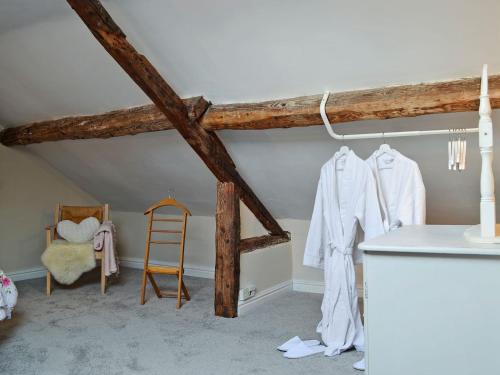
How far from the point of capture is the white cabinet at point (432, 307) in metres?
1.26

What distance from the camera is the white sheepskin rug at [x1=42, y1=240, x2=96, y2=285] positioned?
4.22m

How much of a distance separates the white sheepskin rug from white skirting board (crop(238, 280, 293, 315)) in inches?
61.1

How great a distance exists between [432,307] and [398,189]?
1565 millimetres

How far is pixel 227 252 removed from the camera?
11.6 feet

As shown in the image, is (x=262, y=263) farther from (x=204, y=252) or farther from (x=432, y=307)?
(x=432, y=307)

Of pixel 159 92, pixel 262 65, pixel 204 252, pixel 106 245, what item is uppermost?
pixel 262 65

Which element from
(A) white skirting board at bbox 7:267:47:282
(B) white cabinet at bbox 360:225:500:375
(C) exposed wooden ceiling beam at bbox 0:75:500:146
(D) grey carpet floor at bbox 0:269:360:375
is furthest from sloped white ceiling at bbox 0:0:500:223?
(A) white skirting board at bbox 7:267:47:282

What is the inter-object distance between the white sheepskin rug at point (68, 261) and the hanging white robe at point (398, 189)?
2.74 m

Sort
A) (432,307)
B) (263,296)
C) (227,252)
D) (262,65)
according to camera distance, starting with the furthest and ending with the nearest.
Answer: (263,296), (227,252), (262,65), (432,307)

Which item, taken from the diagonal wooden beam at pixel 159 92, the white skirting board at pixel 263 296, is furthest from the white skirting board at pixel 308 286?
the diagonal wooden beam at pixel 159 92

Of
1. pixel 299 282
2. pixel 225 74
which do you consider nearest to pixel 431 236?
pixel 225 74

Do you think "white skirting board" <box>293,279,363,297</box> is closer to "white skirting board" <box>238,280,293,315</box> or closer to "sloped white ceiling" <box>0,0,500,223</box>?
"white skirting board" <box>238,280,293,315</box>

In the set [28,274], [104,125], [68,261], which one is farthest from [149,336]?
[28,274]

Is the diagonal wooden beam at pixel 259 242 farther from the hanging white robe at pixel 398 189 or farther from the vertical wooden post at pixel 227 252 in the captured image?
the hanging white robe at pixel 398 189
